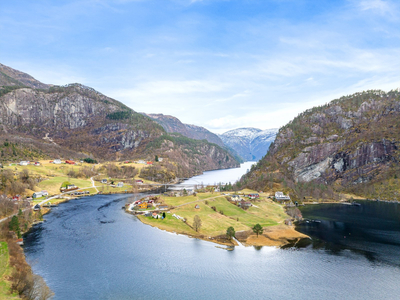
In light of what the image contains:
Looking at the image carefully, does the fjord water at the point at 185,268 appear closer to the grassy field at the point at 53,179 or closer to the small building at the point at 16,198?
the small building at the point at 16,198

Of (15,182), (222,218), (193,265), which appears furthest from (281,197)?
(15,182)

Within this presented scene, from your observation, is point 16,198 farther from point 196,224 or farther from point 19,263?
point 196,224

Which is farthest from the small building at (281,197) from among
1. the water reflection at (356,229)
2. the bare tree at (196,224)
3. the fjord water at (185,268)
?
the bare tree at (196,224)

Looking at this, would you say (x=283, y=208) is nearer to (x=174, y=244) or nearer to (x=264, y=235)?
(x=264, y=235)

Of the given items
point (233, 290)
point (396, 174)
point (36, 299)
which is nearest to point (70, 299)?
point (36, 299)

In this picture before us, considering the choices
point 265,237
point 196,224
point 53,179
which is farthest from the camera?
point 53,179

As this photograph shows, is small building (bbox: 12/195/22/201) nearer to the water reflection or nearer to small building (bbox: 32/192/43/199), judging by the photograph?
small building (bbox: 32/192/43/199)

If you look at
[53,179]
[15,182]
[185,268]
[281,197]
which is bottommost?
[185,268]
